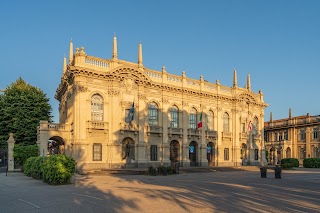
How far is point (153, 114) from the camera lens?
3981cm

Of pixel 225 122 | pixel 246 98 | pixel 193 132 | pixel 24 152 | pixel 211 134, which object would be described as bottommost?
pixel 24 152

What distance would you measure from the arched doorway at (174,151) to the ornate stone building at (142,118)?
0.14 meters

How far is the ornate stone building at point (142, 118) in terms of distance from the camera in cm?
3384

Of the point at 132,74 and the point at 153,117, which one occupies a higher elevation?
the point at 132,74

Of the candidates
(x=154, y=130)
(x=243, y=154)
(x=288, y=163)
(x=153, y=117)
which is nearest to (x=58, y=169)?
(x=154, y=130)

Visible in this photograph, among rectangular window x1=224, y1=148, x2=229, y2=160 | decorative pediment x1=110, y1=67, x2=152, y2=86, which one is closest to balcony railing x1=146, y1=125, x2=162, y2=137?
decorative pediment x1=110, y1=67, x2=152, y2=86

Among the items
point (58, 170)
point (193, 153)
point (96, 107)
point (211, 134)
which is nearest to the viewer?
point (58, 170)

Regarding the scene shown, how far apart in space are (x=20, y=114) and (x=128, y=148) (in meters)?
17.0

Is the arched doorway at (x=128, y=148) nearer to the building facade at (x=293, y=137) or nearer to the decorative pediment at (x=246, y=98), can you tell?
the decorative pediment at (x=246, y=98)

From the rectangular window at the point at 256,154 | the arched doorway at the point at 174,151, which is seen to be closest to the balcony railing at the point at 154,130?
the arched doorway at the point at 174,151

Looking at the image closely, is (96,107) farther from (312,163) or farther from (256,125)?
(312,163)

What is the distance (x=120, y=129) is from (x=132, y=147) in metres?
3.16

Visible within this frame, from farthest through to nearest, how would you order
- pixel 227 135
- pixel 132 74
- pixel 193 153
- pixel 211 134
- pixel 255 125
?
pixel 255 125 → pixel 227 135 → pixel 211 134 → pixel 193 153 → pixel 132 74

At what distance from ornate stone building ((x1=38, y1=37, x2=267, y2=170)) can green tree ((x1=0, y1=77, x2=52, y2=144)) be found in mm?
3824
